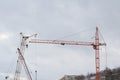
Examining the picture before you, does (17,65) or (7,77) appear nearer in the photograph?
(17,65)

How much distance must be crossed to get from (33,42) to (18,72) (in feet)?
95.1

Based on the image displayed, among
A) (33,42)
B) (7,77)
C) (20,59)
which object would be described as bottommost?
(7,77)

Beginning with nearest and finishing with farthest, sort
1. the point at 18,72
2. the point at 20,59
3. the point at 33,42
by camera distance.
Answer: the point at 18,72 → the point at 20,59 → the point at 33,42

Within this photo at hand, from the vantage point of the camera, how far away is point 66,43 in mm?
175500

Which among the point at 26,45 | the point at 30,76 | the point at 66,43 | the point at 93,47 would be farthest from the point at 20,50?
the point at 93,47

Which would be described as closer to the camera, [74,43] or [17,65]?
[17,65]

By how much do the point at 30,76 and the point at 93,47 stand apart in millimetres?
42645

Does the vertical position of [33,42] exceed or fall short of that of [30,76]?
it exceeds it

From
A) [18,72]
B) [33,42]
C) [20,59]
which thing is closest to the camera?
[18,72]

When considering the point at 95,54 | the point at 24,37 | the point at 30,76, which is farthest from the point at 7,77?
the point at 95,54

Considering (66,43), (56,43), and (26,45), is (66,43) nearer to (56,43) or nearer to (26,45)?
(56,43)

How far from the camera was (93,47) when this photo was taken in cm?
17238

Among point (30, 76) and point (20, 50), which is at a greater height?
point (20, 50)

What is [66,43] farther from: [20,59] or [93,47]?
[20,59]
